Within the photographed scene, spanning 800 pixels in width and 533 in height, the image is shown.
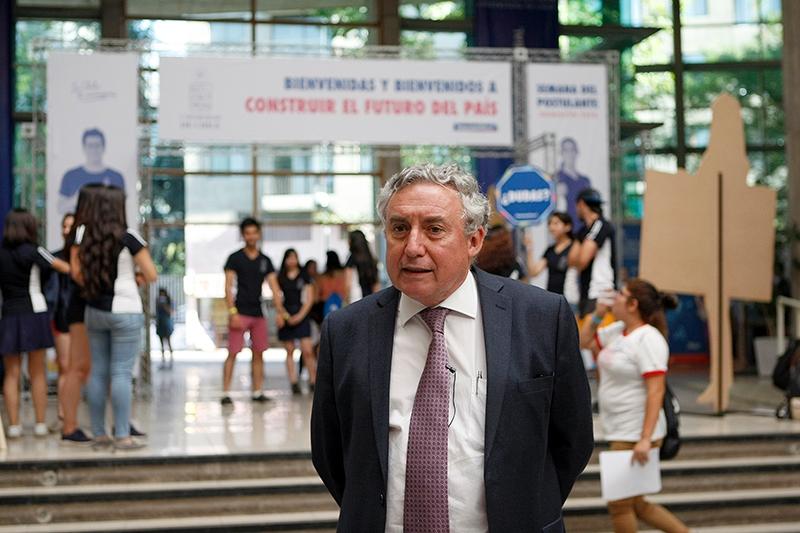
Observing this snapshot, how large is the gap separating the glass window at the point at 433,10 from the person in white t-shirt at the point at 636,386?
10.4 m

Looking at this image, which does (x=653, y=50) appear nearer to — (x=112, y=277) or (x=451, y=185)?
(x=112, y=277)

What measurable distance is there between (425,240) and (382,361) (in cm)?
29

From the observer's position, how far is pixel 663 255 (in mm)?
9180

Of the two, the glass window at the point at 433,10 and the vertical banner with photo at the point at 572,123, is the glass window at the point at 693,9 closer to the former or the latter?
the glass window at the point at 433,10

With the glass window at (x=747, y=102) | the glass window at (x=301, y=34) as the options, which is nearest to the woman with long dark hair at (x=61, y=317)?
the glass window at (x=301, y=34)

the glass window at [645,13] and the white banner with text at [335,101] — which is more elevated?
the glass window at [645,13]

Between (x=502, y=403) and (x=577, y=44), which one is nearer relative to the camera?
(x=502, y=403)

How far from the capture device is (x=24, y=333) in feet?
25.0

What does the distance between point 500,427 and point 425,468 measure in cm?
18

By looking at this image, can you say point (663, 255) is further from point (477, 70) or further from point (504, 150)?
point (504, 150)

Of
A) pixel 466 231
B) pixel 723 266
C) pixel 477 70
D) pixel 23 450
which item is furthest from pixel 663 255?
pixel 466 231

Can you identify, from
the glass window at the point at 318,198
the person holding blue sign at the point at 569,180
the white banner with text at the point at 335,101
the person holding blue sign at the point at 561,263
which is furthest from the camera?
the glass window at the point at 318,198

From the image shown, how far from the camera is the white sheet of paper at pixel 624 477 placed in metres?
5.20

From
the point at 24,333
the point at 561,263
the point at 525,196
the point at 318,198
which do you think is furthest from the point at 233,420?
the point at 318,198
